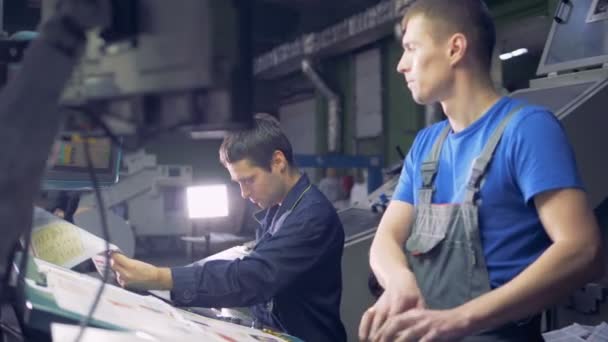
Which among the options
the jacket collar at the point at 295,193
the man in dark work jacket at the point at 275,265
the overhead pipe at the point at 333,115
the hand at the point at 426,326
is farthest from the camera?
the overhead pipe at the point at 333,115

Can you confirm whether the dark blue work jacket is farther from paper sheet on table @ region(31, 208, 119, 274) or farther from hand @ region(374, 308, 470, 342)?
hand @ region(374, 308, 470, 342)

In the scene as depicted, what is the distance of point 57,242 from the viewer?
112 centimetres

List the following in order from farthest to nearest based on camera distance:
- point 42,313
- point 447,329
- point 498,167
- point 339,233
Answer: point 339,233
point 498,167
point 447,329
point 42,313

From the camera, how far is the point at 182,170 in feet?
20.9

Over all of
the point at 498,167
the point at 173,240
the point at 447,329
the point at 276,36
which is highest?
the point at 276,36

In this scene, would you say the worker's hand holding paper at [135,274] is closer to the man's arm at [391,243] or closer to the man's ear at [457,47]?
the man's arm at [391,243]

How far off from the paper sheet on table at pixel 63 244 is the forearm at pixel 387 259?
0.51 meters

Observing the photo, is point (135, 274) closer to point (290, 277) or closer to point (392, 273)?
point (290, 277)

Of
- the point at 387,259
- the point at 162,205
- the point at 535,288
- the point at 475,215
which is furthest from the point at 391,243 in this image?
the point at 162,205

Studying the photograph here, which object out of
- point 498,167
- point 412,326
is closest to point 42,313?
point 412,326

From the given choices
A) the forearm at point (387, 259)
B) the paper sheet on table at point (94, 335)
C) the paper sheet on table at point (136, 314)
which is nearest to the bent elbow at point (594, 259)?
the forearm at point (387, 259)

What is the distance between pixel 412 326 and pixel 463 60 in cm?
43

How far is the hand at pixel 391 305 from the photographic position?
0.81 meters

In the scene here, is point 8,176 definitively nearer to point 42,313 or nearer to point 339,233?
point 42,313
